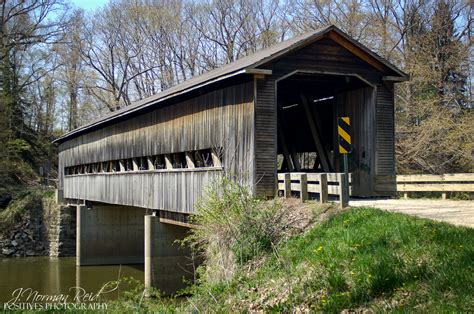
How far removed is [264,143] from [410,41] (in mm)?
15907

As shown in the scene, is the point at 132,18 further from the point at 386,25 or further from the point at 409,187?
the point at 409,187

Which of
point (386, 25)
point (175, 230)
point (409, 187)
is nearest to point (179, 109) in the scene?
point (175, 230)

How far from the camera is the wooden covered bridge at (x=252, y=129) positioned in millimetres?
11719

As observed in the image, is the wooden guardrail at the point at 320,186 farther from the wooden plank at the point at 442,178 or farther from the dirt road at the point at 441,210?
the wooden plank at the point at 442,178

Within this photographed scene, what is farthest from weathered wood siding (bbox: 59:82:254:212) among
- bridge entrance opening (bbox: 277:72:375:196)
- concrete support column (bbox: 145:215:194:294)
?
bridge entrance opening (bbox: 277:72:375:196)

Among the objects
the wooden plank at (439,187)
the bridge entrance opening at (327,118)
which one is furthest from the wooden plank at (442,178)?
the bridge entrance opening at (327,118)

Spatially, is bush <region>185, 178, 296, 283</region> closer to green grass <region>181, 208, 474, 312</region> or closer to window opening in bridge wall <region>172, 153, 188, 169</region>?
green grass <region>181, 208, 474, 312</region>

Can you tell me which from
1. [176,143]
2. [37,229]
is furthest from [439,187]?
[37,229]

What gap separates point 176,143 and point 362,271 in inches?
376

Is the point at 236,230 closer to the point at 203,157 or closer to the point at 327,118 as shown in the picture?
the point at 203,157

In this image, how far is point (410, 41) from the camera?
25.0m

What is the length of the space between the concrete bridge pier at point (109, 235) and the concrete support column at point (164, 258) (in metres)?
7.33

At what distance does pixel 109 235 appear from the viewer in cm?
2434

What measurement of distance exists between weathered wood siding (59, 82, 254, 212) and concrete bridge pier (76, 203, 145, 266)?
4.71 feet
